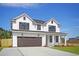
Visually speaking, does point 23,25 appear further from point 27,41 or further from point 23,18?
point 27,41

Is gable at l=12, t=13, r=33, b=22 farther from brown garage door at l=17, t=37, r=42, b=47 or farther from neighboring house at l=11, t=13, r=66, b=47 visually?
brown garage door at l=17, t=37, r=42, b=47

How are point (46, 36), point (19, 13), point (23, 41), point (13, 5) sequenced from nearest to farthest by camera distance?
point (13, 5)
point (19, 13)
point (23, 41)
point (46, 36)

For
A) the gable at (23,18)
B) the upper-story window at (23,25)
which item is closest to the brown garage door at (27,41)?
the upper-story window at (23,25)

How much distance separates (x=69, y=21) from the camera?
21391 mm

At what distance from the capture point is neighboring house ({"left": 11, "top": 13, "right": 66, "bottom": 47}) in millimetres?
23189

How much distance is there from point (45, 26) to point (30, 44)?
3.30 m

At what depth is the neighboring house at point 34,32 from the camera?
76.1ft

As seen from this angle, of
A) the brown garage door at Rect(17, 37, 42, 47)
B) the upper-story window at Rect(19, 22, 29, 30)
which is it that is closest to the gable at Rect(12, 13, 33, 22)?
the upper-story window at Rect(19, 22, 29, 30)

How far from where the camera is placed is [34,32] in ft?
79.5

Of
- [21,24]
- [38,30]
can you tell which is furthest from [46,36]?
[21,24]

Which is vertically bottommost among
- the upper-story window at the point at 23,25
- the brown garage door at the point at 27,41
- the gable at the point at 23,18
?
the brown garage door at the point at 27,41

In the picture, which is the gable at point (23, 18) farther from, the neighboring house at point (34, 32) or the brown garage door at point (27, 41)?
the brown garage door at point (27, 41)

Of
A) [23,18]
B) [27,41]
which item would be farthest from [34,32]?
[23,18]

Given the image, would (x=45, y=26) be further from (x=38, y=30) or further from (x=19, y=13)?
(x=19, y=13)
